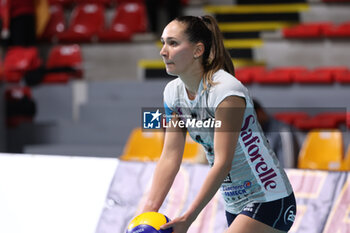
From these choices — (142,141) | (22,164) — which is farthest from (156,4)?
(22,164)

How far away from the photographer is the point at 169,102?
2906mm

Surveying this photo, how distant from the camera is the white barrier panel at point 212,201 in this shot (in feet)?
14.2

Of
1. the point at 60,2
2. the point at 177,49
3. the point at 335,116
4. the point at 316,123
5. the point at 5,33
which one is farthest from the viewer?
the point at 60,2

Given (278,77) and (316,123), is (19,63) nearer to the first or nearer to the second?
(278,77)

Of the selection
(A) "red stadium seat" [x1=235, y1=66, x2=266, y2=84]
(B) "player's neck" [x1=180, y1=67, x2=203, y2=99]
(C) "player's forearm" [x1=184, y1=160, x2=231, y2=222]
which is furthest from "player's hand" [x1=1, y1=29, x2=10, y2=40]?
(C) "player's forearm" [x1=184, y1=160, x2=231, y2=222]

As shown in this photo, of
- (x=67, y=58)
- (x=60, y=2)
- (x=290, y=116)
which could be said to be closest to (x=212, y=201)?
(x=290, y=116)

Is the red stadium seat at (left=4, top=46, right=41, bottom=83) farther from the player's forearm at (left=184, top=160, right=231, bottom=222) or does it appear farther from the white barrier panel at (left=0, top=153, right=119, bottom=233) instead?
the player's forearm at (left=184, top=160, right=231, bottom=222)

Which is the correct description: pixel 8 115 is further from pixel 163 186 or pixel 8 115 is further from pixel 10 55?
pixel 163 186

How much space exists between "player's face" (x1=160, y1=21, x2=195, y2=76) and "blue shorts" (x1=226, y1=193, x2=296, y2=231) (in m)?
0.70

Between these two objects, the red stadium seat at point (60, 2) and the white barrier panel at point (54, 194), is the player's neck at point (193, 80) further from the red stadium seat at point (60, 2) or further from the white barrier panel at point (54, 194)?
the red stadium seat at point (60, 2)

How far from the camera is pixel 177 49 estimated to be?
2678mm

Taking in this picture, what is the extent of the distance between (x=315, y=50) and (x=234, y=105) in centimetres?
776

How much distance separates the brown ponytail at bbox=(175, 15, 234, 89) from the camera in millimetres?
2695

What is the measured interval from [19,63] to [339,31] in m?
4.94
